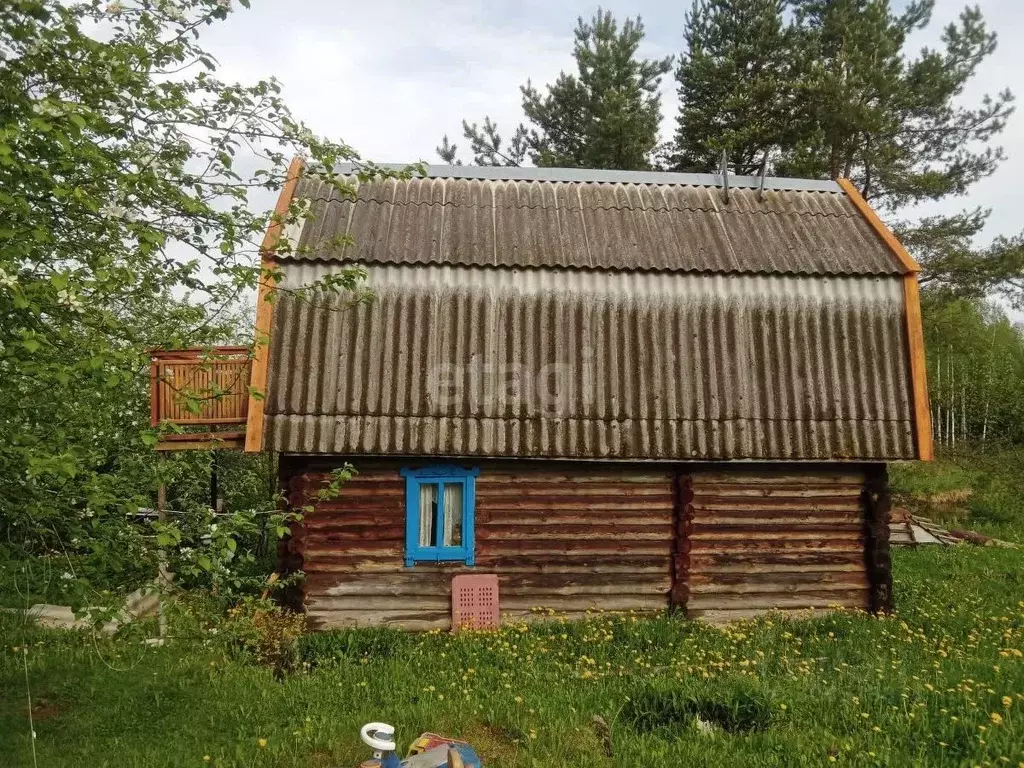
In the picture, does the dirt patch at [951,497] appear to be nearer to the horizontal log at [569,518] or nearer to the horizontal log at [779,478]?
the horizontal log at [779,478]

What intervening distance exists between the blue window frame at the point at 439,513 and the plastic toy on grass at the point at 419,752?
4.45 m

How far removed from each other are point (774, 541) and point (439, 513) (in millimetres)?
4875

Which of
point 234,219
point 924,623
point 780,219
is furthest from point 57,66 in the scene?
point 924,623

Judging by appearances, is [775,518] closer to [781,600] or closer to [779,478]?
[779,478]

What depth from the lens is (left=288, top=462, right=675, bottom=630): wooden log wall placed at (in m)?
9.20

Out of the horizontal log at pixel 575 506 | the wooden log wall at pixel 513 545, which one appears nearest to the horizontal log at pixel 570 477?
the wooden log wall at pixel 513 545

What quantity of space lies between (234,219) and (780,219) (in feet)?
30.5

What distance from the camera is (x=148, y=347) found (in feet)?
16.4

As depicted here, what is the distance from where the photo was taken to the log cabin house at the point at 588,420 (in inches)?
356

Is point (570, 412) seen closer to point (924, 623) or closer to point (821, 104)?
point (924, 623)

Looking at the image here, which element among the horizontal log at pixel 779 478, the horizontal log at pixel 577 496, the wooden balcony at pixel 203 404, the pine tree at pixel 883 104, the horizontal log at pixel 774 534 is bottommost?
the horizontal log at pixel 774 534

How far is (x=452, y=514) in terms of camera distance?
940cm

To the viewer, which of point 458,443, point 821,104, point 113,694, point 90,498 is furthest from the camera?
point 821,104

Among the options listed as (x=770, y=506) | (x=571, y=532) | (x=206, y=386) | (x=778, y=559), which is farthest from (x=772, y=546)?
(x=206, y=386)
